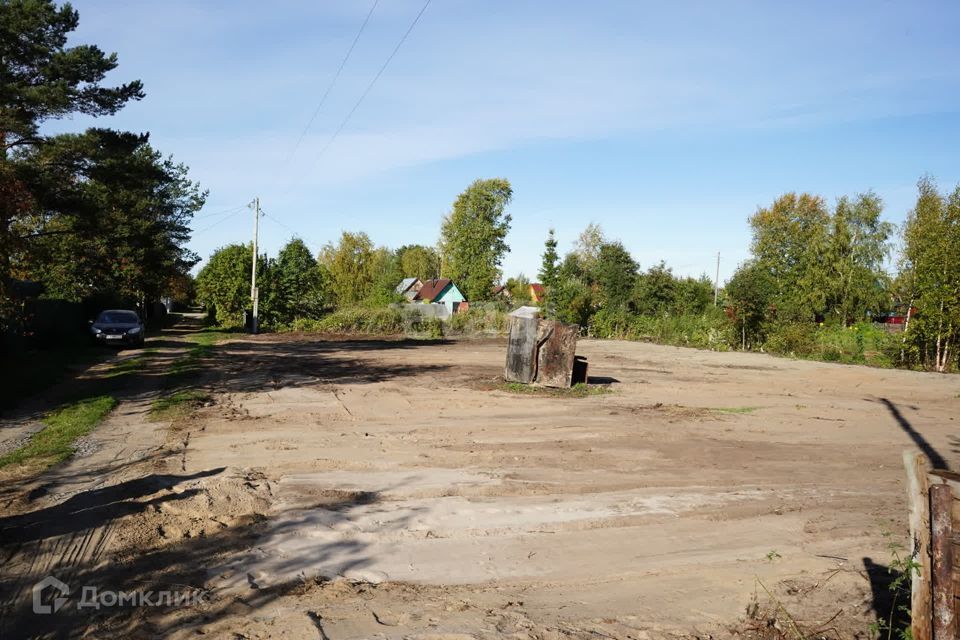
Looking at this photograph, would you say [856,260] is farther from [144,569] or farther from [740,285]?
[144,569]

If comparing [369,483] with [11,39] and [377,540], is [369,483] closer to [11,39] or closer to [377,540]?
[377,540]

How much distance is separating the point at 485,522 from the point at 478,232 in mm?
70550

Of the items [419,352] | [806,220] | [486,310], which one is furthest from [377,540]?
[806,220]

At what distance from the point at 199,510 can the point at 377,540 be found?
6.24 feet

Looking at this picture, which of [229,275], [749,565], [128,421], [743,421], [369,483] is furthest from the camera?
[229,275]

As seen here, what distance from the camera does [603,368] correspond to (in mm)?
25641

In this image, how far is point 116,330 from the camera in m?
27.1

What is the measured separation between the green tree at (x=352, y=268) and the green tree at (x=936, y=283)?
183ft

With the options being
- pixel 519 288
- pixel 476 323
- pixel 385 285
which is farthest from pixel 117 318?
pixel 519 288

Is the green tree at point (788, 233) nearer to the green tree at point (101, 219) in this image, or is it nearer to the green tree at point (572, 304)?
the green tree at point (572, 304)

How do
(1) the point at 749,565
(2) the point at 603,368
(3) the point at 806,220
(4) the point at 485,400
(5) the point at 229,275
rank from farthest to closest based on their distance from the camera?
(3) the point at 806,220 → (5) the point at 229,275 → (2) the point at 603,368 → (4) the point at 485,400 → (1) the point at 749,565

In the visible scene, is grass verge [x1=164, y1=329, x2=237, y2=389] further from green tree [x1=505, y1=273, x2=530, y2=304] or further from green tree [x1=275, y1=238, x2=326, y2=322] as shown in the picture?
green tree [x1=505, y1=273, x2=530, y2=304]

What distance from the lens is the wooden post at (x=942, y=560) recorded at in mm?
3771

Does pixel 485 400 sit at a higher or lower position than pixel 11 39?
lower
